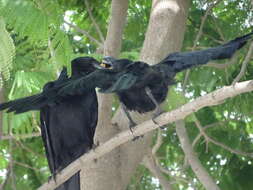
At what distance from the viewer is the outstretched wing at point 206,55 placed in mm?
4000

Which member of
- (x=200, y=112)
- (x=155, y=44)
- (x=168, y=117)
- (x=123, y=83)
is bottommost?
(x=200, y=112)

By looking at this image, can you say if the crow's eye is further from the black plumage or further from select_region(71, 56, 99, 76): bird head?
select_region(71, 56, 99, 76): bird head

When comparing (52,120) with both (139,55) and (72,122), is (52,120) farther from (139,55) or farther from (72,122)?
(139,55)

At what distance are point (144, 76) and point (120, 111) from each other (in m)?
1.01

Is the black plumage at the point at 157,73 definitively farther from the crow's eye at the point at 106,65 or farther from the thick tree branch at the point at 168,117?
the thick tree branch at the point at 168,117

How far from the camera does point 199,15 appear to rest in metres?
6.32

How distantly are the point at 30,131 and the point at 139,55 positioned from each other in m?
1.28

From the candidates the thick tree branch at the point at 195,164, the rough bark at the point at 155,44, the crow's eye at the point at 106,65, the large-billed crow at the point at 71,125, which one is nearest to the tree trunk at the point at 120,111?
the rough bark at the point at 155,44

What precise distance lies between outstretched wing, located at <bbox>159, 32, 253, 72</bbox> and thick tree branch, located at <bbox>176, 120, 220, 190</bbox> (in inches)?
52.4

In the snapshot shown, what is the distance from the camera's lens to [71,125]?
5.06m

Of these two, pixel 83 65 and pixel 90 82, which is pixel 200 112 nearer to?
pixel 83 65

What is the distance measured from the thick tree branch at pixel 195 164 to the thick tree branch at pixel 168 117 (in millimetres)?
1552

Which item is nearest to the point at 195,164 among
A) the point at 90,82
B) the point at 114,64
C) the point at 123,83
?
the point at 114,64

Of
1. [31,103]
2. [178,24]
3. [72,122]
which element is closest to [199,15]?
[178,24]
